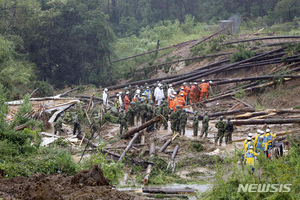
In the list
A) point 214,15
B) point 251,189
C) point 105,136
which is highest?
point 214,15

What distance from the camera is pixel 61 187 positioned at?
8438mm

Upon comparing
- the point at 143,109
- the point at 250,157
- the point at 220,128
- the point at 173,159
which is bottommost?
the point at 173,159

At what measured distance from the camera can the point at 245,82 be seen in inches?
942

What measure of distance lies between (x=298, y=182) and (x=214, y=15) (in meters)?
42.0

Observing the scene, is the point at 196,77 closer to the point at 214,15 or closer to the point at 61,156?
the point at 61,156

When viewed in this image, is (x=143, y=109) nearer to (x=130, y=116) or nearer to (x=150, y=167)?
(x=130, y=116)

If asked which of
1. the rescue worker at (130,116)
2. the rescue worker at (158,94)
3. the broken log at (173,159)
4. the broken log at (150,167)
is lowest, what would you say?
the broken log at (173,159)

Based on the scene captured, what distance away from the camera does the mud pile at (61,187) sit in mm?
7816

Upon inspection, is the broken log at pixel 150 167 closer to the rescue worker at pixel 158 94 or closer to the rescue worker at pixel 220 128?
the rescue worker at pixel 220 128

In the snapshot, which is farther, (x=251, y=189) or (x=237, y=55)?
(x=237, y=55)

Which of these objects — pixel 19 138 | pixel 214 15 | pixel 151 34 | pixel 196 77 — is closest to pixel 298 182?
pixel 19 138

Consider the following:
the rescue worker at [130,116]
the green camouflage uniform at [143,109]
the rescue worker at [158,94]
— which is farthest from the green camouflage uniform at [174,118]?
the rescue worker at [158,94]

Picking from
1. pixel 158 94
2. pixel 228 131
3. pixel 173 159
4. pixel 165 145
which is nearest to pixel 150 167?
pixel 173 159

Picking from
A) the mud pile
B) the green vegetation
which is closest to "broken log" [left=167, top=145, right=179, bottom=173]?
the green vegetation
